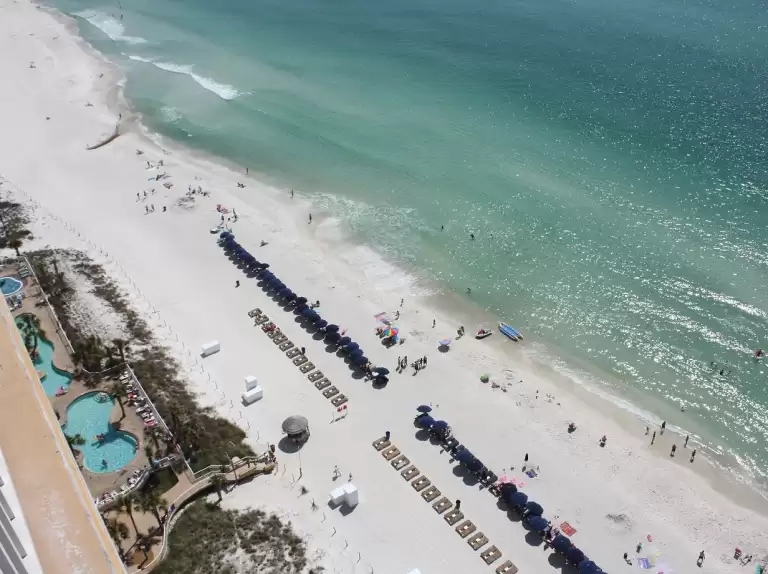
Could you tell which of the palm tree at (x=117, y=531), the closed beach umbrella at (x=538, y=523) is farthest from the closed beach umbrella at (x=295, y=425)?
the closed beach umbrella at (x=538, y=523)

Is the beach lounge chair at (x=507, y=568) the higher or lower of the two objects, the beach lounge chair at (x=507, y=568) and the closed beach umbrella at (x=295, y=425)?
the lower

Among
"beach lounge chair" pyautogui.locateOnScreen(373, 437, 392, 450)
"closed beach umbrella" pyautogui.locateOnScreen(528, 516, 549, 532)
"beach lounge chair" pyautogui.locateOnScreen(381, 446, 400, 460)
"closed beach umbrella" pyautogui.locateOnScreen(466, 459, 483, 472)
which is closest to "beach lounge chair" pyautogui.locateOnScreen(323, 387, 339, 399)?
"beach lounge chair" pyautogui.locateOnScreen(373, 437, 392, 450)

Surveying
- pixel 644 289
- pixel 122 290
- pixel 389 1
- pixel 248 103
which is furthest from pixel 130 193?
pixel 389 1

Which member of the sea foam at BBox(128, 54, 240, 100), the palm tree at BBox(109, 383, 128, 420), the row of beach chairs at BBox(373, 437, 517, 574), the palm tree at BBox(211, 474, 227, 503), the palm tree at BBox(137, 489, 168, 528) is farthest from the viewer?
the sea foam at BBox(128, 54, 240, 100)

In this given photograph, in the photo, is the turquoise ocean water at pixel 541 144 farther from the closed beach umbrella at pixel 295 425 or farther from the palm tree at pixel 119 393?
the palm tree at pixel 119 393

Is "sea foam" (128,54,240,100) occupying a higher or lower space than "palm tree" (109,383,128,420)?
higher

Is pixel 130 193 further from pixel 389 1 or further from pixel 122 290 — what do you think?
pixel 389 1

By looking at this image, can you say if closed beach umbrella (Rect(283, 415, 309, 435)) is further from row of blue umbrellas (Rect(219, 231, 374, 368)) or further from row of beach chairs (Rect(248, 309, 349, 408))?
row of blue umbrellas (Rect(219, 231, 374, 368))
